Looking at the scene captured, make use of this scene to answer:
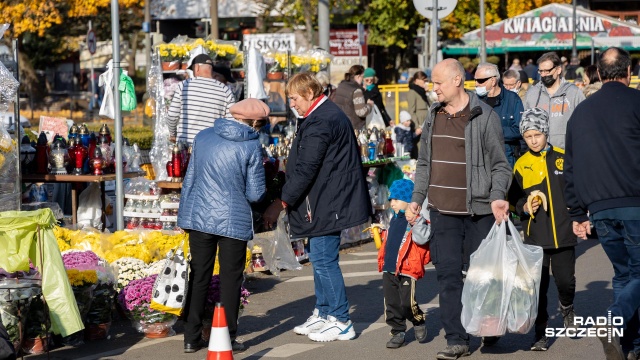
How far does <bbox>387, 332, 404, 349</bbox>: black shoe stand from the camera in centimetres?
766

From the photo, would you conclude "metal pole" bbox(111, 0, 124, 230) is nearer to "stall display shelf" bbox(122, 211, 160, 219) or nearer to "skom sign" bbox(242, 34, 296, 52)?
"stall display shelf" bbox(122, 211, 160, 219)

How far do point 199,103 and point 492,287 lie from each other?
187 inches

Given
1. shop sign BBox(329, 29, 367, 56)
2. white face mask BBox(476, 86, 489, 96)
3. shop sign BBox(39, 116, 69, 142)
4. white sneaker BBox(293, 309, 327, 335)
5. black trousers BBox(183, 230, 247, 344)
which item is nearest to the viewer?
black trousers BBox(183, 230, 247, 344)

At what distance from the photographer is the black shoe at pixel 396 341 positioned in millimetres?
7664

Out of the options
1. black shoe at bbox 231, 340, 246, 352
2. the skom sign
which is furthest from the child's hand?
the skom sign

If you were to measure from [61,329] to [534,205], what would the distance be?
3.20 m

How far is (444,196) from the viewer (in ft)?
23.6

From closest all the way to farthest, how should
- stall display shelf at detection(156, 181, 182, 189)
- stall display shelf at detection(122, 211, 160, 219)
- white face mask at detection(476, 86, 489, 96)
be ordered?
white face mask at detection(476, 86, 489, 96), stall display shelf at detection(156, 181, 182, 189), stall display shelf at detection(122, 211, 160, 219)

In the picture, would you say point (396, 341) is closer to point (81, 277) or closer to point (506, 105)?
point (81, 277)

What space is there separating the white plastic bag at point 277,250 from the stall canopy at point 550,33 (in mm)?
32507

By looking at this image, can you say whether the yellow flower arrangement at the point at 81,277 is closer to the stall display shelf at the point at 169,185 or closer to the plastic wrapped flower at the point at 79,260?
the plastic wrapped flower at the point at 79,260

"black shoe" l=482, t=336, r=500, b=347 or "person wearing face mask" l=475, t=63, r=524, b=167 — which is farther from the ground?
"person wearing face mask" l=475, t=63, r=524, b=167

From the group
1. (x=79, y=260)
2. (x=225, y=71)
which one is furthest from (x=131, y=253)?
(x=225, y=71)

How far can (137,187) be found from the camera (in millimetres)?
11586
